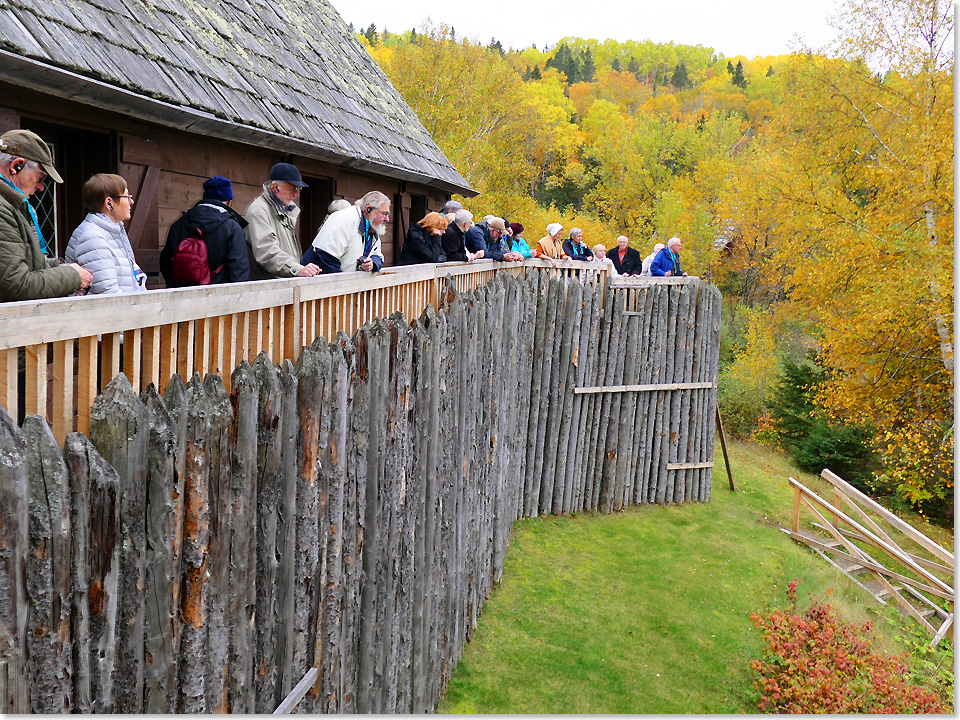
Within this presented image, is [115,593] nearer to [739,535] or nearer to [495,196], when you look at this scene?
[739,535]

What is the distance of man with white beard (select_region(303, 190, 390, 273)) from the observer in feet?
17.3

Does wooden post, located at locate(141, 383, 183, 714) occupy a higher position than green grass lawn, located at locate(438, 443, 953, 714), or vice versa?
wooden post, located at locate(141, 383, 183, 714)

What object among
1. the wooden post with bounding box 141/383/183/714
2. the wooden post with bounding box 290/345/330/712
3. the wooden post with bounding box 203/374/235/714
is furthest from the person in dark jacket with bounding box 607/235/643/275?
the wooden post with bounding box 141/383/183/714

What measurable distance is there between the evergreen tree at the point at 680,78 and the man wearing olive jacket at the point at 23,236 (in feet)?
339

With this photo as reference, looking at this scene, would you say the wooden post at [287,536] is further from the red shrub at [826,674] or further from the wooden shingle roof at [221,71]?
the red shrub at [826,674]

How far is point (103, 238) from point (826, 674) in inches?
267

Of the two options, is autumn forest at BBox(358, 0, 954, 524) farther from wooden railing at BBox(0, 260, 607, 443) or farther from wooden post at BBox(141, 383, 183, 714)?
wooden post at BBox(141, 383, 183, 714)

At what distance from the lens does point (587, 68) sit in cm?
9838

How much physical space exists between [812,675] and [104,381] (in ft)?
22.2

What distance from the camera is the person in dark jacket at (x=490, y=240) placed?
387 inches

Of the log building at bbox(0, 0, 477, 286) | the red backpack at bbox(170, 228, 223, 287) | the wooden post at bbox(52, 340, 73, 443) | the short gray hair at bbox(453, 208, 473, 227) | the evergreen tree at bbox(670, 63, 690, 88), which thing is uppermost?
the evergreen tree at bbox(670, 63, 690, 88)

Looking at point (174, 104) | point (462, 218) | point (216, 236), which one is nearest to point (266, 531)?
point (216, 236)

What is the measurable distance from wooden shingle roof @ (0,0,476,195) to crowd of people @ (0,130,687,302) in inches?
29.4

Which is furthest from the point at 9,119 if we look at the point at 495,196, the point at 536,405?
the point at 495,196
